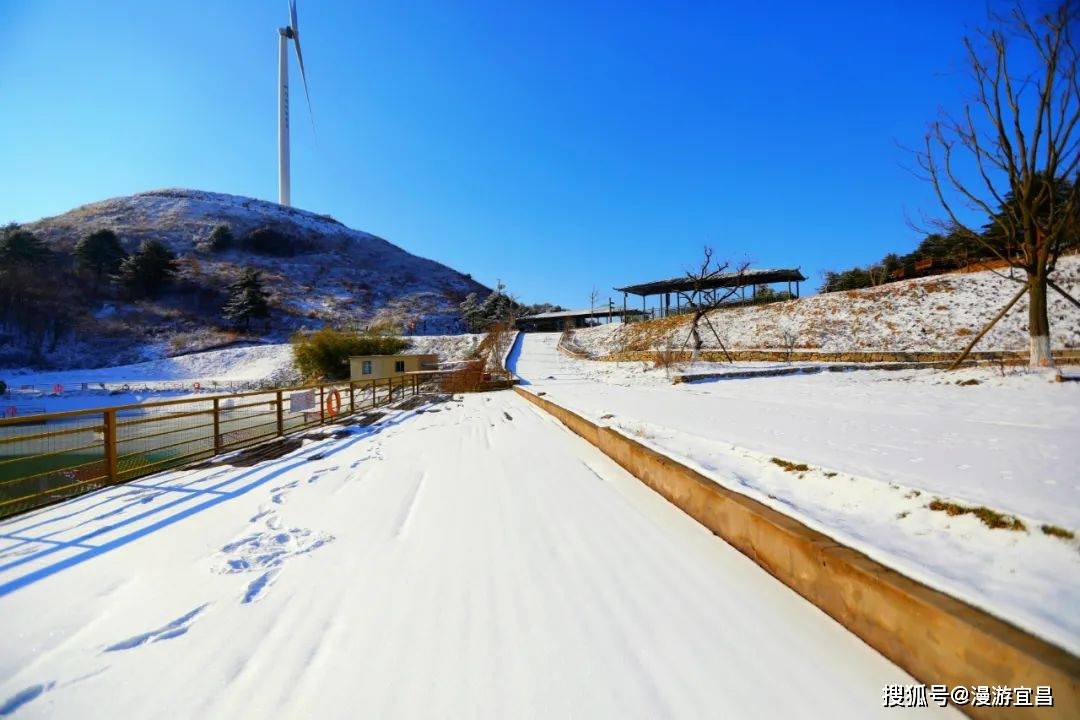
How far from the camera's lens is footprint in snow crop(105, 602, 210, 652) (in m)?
2.21

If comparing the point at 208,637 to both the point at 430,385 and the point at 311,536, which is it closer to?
the point at 311,536

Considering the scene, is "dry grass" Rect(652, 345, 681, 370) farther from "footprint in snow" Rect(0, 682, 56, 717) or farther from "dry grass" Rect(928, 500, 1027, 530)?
"footprint in snow" Rect(0, 682, 56, 717)

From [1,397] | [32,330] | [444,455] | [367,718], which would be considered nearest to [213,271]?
[32,330]

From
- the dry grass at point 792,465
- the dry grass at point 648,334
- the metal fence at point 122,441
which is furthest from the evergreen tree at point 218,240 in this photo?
the dry grass at point 792,465

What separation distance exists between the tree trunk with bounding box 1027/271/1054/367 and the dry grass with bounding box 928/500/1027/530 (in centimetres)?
985

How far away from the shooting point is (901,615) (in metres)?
1.83

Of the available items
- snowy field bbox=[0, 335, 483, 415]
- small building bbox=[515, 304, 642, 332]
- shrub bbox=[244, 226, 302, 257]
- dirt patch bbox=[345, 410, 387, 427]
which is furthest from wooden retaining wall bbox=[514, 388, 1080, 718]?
shrub bbox=[244, 226, 302, 257]

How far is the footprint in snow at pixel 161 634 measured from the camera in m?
2.21

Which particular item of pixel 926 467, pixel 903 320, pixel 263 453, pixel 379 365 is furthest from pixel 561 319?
pixel 926 467

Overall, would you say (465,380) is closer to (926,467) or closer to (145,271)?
(926,467)

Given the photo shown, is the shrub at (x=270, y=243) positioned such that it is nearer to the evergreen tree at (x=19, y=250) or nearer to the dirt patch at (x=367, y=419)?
the evergreen tree at (x=19, y=250)

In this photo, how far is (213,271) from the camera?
61.4 meters

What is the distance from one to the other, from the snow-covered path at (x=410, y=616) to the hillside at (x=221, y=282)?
147 feet

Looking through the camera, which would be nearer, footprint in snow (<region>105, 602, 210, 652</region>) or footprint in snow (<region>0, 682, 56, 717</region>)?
footprint in snow (<region>0, 682, 56, 717</region>)
